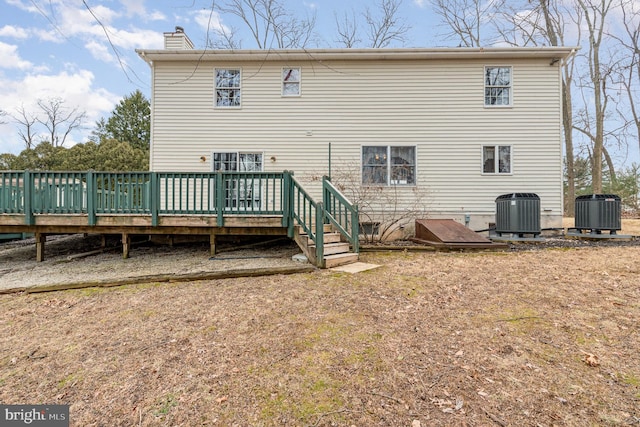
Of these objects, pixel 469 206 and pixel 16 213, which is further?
pixel 469 206

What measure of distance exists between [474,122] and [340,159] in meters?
4.36

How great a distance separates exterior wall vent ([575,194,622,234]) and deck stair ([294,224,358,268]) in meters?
7.39

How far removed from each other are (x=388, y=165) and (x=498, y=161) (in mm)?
3395

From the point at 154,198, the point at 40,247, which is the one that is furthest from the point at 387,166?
the point at 40,247

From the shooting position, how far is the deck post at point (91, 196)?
6.16 meters

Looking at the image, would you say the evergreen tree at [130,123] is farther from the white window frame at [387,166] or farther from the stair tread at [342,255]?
the stair tread at [342,255]

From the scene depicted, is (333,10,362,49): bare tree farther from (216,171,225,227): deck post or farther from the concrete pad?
the concrete pad

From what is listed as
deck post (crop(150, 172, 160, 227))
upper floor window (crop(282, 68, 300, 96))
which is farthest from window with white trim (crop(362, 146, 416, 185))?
deck post (crop(150, 172, 160, 227))

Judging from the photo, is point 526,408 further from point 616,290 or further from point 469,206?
point 469,206

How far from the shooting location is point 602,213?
8.24m

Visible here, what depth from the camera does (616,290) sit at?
12.8ft

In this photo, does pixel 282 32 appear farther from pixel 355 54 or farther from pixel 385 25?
pixel 385 25

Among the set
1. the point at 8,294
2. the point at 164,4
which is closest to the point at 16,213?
the point at 8,294

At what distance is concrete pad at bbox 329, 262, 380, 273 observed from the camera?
16.7ft
